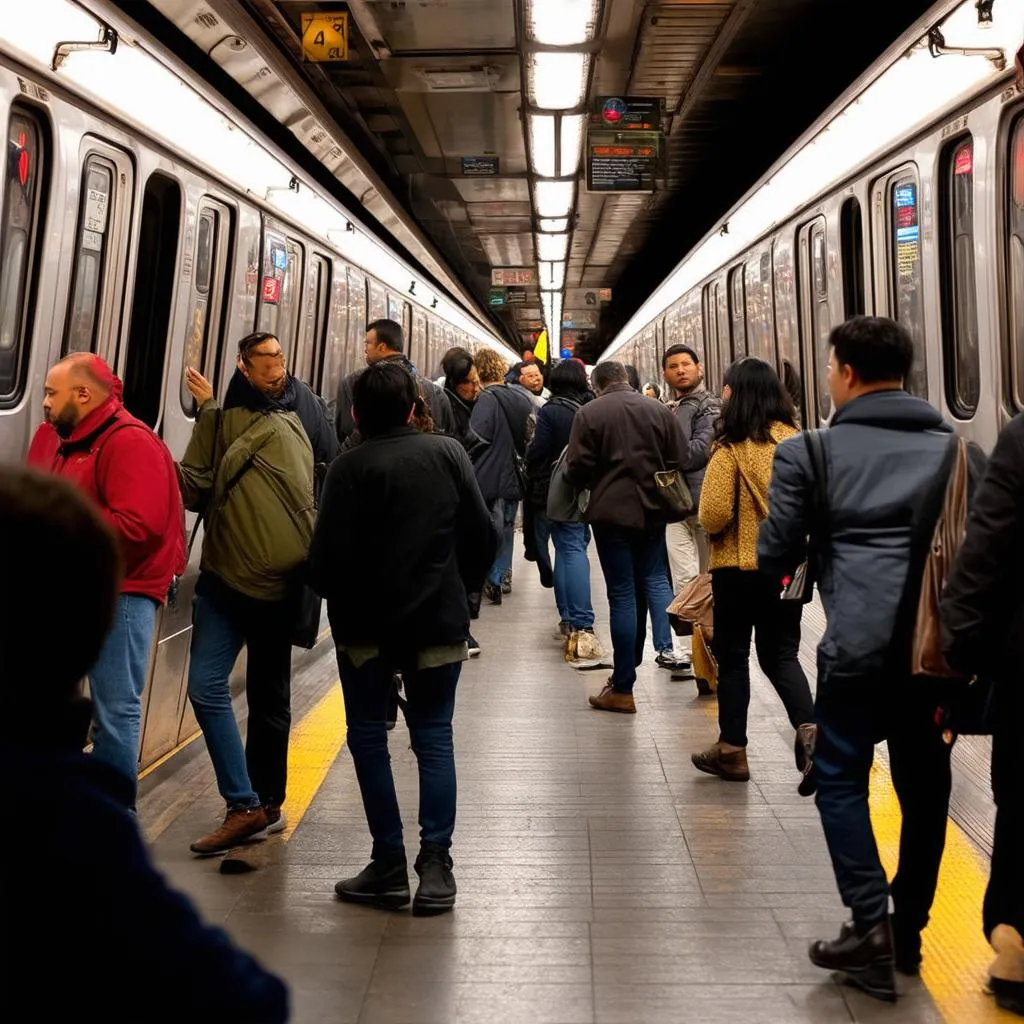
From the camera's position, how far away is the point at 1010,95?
5277 millimetres

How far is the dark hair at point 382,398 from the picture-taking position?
4.64 m

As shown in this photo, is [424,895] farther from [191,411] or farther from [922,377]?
[922,377]

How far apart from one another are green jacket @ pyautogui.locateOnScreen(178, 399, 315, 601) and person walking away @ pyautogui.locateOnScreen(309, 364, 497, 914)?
0.50m

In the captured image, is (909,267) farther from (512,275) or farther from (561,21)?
(512,275)

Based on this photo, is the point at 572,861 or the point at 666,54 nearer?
the point at 572,861

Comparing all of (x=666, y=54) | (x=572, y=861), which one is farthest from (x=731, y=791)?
(x=666, y=54)

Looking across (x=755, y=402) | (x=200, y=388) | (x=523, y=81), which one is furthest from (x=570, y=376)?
(x=523, y=81)

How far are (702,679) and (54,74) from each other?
4501 millimetres

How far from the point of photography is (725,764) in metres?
6.08

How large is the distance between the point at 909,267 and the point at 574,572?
3111 mm

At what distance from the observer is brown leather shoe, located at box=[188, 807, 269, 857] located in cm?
511

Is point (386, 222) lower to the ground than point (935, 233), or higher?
higher

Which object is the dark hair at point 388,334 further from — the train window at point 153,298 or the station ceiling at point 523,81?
the station ceiling at point 523,81

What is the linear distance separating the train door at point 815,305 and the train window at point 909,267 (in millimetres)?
1344
